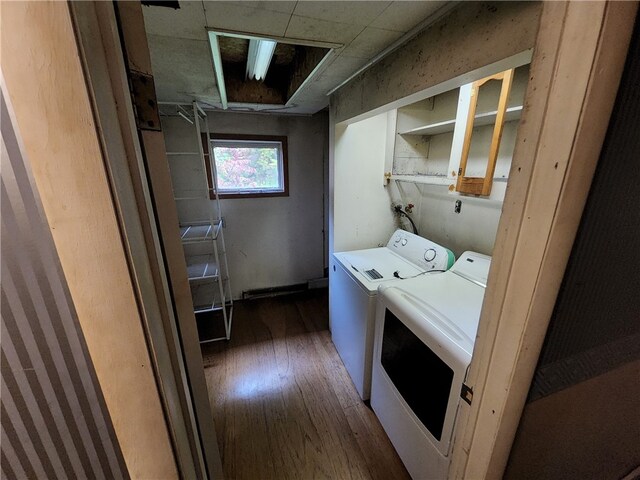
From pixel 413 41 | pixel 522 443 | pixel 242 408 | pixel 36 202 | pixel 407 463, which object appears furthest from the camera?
pixel 242 408

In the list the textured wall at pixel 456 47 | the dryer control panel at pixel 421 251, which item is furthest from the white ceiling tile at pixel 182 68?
the dryer control panel at pixel 421 251

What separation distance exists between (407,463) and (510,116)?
197cm

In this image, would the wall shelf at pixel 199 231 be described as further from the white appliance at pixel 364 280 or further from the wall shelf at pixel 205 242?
the white appliance at pixel 364 280

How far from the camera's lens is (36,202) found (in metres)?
0.35

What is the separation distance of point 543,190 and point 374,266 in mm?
1418

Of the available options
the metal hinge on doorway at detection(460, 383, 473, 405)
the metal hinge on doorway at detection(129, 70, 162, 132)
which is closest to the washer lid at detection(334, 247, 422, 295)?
the metal hinge on doorway at detection(460, 383, 473, 405)

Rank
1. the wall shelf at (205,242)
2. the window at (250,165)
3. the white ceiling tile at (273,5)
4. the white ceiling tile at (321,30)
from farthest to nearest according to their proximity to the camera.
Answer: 1. the window at (250,165)
2. the wall shelf at (205,242)
3. the white ceiling tile at (321,30)
4. the white ceiling tile at (273,5)

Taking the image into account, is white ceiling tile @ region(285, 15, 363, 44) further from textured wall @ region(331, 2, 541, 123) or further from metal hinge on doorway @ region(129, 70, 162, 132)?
metal hinge on doorway @ region(129, 70, 162, 132)

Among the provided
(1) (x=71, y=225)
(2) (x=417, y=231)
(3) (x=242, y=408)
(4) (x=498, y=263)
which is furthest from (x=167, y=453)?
(2) (x=417, y=231)

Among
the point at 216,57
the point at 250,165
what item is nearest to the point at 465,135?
the point at 216,57

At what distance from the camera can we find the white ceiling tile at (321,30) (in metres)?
0.93

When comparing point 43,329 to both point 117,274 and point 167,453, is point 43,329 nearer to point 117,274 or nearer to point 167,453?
point 117,274

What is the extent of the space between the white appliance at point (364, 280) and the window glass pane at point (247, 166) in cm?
138

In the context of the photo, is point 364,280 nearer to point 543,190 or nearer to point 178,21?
point 543,190
